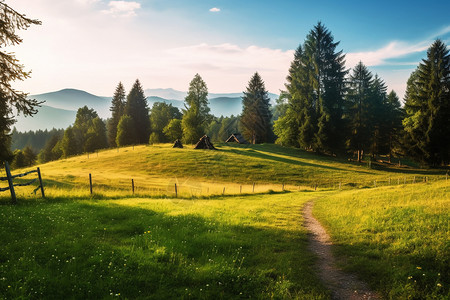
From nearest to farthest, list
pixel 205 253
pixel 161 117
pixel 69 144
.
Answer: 1. pixel 205 253
2. pixel 69 144
3. pixel 161 117

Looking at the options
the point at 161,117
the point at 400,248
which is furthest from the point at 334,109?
the point at 161,117

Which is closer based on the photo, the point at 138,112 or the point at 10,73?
the point at 10,73

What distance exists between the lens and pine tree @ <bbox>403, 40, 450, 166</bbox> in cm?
3866

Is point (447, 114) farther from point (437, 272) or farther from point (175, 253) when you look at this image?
point (175, 253)

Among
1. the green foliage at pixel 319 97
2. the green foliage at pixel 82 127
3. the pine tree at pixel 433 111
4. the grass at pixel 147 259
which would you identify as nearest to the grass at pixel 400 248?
the grass at pixel 147 259

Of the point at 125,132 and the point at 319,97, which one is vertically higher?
the point at 319,97

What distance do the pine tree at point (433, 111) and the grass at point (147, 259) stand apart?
4225cm

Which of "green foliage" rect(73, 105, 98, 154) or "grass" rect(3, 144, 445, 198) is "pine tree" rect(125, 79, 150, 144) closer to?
"green foliage" rect(73, 105, 98, 154)

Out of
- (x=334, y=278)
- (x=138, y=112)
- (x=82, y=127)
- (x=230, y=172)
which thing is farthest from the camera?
Result: (x=82, y=127)

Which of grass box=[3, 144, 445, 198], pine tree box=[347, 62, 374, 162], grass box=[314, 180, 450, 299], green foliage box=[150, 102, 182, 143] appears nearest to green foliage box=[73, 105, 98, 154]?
green foliage box=[150, 102, 182, 143]

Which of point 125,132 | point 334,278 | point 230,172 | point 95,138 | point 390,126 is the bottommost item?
point 230,172

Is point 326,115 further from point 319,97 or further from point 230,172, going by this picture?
point 230,172

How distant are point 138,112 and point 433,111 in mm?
73979

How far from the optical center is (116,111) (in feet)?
271
